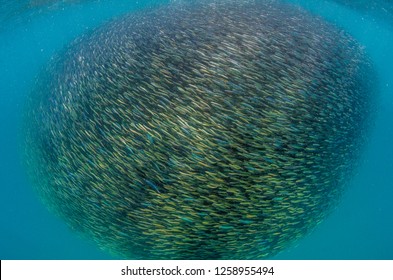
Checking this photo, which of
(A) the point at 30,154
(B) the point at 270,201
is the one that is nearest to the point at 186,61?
(B) the point at 270,201

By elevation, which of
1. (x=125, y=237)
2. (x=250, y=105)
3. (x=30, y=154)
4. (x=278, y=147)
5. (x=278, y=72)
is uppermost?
(x=30, y=154)

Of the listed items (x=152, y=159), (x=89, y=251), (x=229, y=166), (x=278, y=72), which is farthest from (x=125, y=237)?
(x=89, y=251)

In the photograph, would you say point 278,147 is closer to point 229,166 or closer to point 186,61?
point 229,166

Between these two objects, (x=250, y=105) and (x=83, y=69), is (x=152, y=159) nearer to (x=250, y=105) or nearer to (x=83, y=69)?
(x=250, y=105)

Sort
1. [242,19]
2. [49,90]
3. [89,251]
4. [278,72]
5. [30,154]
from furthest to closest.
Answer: [89,251], [30,154], [49,90], [242,19], [278,72]

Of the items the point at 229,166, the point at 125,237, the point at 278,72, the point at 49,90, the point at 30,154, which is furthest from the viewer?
the point at 30,154

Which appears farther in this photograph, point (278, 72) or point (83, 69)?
point (83, 69)

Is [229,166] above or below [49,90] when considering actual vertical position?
below
